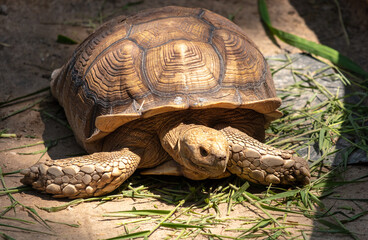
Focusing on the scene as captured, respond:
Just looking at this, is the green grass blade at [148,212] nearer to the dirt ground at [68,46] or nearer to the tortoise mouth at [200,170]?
the dirt ground at [68,46]

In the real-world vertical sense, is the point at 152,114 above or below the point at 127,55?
below

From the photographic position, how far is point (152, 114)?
10.8 feet

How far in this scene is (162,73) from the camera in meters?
3.43

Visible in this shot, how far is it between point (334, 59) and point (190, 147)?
2.86 metres

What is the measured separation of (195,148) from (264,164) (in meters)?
0.57

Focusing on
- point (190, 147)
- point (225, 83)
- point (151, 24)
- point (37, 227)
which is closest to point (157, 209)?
point (190, 147)

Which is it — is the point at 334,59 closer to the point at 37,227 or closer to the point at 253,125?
the point at 253,125

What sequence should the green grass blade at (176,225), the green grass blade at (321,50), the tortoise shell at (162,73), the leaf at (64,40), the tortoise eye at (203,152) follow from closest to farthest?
the green grass blade at (176,225), the tortoise eye at (203,152), the tortoise shell at (162,73), the green grass blade at (321,50), the leaf at (64,40)

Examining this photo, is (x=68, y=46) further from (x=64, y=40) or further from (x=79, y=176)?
(x=79, y=176)

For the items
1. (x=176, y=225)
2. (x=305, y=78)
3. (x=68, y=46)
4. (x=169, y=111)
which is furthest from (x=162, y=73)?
(x=68, y=46)

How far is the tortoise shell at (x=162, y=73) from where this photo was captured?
3.35 metres

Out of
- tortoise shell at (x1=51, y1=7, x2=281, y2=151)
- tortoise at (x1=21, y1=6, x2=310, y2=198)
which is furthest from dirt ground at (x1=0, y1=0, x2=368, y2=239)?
tortoise shell at (x1=51, y1=7, x2=281, y2=151)

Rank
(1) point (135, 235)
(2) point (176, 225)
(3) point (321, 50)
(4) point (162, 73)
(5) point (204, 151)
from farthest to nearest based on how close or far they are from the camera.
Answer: (3) point (321, 50) < (4) point (162, 73) < (5) point (204, 151) < (2) point (176, 225) < (1) point (135, 235)

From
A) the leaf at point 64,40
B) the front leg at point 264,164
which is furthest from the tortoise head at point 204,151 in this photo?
the leaf at point 64,40
